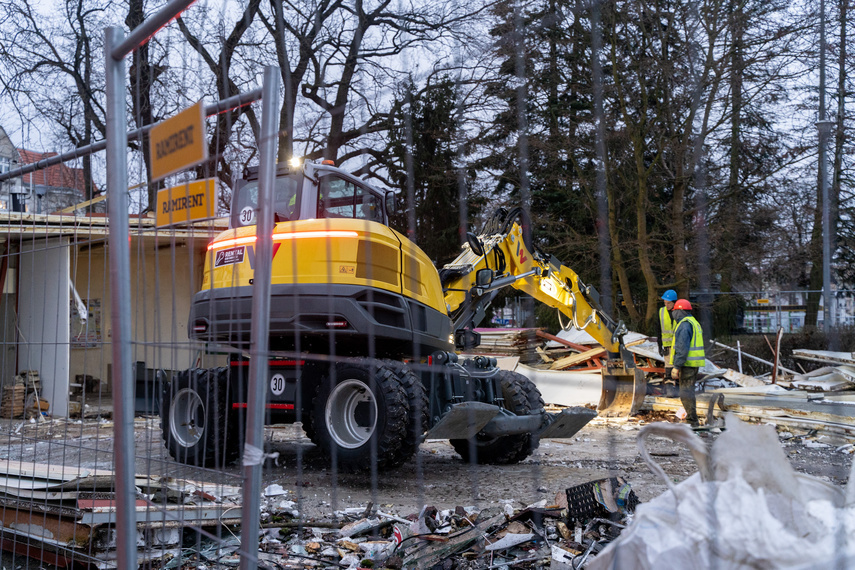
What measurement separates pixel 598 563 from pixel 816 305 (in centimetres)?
1128

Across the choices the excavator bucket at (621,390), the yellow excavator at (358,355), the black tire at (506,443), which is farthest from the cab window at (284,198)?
the excavator bucket at (621,390)

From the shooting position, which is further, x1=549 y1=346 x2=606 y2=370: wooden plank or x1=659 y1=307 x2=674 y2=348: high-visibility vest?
x1=549 y1=346 x2=606 y2=370: wooden plank

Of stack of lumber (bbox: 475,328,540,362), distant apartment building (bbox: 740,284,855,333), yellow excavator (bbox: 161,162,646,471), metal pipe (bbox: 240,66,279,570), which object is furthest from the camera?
stack of lumber (bbox: 475,328,540,362)

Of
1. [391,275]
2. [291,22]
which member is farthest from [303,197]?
[291,22]

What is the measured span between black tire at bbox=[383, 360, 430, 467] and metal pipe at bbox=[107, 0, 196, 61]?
3371 mm

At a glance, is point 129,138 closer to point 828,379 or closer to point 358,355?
point 358,355

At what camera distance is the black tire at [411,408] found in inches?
225

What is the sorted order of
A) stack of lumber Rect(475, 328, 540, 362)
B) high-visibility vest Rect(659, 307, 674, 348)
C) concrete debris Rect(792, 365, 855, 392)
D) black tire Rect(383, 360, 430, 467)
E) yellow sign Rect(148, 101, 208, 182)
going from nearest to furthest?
1. yellow sign Rect(148, 101, 208, 182)
2. black tire Rect(383, 360, 430, 467)
3. high-visibility vest Rect(659, 307, 674, 348)
4. concrete debris Rect(792, 365, 855, 392)
5. stack of lumber Rect(475, 328, 540, 362)

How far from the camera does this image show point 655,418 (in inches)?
418

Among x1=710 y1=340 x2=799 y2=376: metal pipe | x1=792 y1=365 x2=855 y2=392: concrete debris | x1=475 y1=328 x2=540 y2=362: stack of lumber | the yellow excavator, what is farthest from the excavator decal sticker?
x1=710 y1=340 x2=799 y2=376: metal pipe

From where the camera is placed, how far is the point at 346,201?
253 inches

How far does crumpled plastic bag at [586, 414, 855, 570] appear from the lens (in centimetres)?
Result: 145

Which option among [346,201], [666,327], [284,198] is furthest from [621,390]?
[284,198]

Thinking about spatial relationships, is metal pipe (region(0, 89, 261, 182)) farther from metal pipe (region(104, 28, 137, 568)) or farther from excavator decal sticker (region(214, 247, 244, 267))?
excavator decal sticker (region(214, 247, 244, 267))
